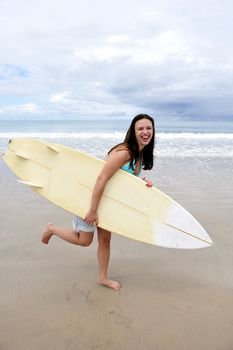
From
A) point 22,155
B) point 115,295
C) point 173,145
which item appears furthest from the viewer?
point 173,145

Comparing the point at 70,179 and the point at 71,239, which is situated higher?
the point at 70,179

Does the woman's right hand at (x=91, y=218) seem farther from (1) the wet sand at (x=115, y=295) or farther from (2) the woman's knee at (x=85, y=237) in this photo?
(1) the wet sand at (x=115, y=295)

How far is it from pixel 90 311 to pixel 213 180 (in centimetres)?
478

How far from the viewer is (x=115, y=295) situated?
8.39 feet

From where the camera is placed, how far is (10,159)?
308 centimetres

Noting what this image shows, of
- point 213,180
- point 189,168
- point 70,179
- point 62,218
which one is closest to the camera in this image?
point 70,179

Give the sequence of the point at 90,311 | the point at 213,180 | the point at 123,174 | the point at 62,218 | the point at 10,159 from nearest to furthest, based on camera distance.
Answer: the point at 90,311 → the point at 123,174 → the point at 10,159 → the point at 62,218 → the point at 213,180

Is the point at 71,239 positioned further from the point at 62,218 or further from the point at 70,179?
the point at 62,218

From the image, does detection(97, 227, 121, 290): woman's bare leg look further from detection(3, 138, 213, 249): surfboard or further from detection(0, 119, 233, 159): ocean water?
detection(0, 119, 233, 159): ocean water

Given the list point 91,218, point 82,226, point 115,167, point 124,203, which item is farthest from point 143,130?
point 82,226

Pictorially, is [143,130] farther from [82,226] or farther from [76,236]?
[76,236]

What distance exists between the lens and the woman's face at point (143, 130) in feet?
7.85

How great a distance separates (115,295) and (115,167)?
1014 mm

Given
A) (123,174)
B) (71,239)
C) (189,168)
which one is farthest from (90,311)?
(189,168)
